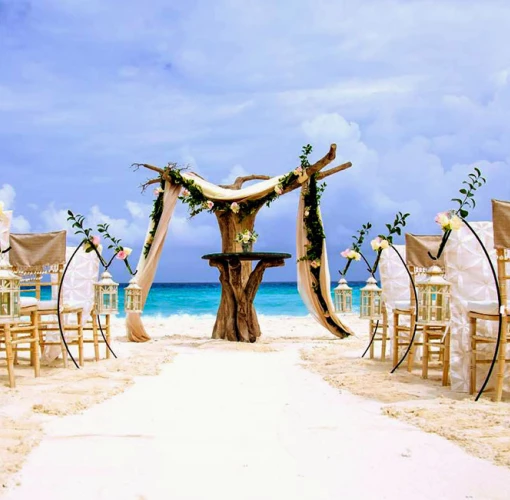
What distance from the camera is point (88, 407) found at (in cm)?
420

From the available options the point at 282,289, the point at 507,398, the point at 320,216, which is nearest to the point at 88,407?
the point at 507,398

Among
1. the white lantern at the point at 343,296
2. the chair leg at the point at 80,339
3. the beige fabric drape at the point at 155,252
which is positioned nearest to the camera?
the chair leg at the point at 80,339

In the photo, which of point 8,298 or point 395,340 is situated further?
point 395,340

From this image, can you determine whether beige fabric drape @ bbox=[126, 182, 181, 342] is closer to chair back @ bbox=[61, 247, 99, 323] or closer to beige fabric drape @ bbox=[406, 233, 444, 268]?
chair back @ bbox=[61, 247, 99, 323]

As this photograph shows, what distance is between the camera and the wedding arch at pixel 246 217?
9.35 metres

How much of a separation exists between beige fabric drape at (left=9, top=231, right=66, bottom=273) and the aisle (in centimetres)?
197

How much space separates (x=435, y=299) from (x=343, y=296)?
284 cm

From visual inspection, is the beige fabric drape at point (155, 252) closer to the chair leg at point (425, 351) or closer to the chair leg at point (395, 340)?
the chair leg at point (395, 340)

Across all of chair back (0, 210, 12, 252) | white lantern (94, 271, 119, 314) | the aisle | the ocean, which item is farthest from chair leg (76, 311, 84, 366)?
the ocean

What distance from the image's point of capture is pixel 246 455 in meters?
3.09

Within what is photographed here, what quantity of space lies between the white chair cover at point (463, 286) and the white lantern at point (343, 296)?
2758 millimetres

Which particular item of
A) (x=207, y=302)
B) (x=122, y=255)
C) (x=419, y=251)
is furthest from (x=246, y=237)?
(x=207, y=302)

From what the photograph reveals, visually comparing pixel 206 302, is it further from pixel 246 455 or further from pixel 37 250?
pixel 246 455

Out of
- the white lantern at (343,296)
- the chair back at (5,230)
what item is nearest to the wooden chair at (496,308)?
the white lantern at (343,296)
